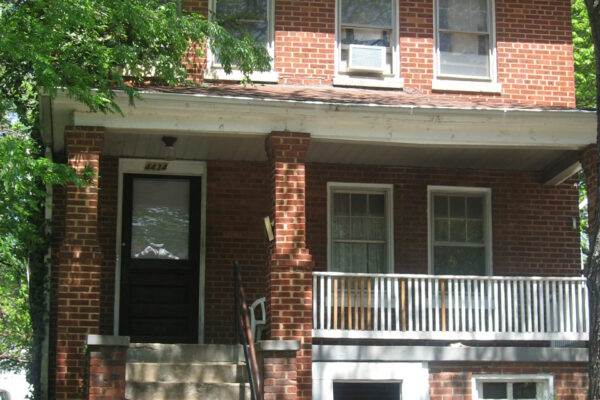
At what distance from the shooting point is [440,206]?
14430mm

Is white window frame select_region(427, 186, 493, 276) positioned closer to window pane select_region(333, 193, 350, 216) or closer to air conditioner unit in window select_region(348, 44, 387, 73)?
window pane select_region(333, 193, 350, 216)

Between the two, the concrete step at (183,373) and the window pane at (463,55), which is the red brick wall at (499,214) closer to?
the window pane at (463,55)

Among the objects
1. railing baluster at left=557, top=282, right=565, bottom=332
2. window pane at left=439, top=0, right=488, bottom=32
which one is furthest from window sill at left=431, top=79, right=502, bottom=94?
railing baluster at left=557, top=282, right=565, bottom=332

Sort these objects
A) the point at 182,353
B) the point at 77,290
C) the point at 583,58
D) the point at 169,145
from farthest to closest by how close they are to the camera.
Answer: the point at 583,58 → the point at 169,145 → the point at 182,353 → the point at 77,290

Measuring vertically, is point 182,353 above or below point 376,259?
below

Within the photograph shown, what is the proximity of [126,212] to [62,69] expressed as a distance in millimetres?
3556

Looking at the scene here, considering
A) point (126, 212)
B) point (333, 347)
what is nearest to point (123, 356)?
point (333, 347)

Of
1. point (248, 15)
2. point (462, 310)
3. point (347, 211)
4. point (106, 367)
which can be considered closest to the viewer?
point (106, 367)

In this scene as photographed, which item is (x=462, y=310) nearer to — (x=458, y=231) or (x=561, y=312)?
(x=561, y=312)

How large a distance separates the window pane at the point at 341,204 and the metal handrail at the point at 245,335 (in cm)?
192

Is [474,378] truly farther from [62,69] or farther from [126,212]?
[62,69]

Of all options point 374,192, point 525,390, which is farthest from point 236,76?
point 525,390

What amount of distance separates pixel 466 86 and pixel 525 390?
4.51 metres

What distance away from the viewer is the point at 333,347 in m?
11.9
